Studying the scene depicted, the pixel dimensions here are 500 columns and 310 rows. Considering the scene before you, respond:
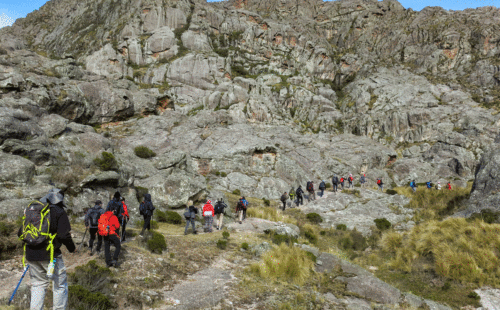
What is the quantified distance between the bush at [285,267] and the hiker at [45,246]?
7.66 meters

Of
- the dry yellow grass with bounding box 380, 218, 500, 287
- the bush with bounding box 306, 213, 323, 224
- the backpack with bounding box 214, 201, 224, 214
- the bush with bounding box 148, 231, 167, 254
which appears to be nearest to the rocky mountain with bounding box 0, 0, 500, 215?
the backpack with bounding box 214, 201, 224, 214

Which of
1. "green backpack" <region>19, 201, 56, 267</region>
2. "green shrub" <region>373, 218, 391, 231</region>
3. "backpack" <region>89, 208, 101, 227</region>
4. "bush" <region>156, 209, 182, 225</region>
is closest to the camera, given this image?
"green backpack" <region>19, 201, 56, 267</region>

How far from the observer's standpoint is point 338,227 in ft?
81.4

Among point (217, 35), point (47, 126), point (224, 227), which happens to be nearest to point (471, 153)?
point (224, 227)

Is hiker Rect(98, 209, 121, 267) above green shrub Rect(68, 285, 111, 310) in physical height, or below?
above

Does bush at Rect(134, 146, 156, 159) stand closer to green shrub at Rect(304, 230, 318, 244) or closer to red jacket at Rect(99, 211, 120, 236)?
green shrub at Rect(304, 230, 318, 244)

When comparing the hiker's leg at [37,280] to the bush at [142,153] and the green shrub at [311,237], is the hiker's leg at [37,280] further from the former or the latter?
the bush at [142,153]

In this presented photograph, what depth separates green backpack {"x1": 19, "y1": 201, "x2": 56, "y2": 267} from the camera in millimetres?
5398

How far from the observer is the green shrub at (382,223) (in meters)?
24.1

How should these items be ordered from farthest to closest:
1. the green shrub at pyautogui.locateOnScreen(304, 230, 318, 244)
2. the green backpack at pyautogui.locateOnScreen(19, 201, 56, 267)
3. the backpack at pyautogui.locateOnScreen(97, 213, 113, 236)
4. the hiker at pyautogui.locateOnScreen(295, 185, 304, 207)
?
the hiker at pyautogui.locateOnScreen(295, 185, 304, 207)
the green shrub at pyautogui.locateOnScreen(304, 230, 318, 244)
the backpack at pyautogui.locateOnScreen(97, 213, 113, 236)
the green backpack at pyautogui.locateOnScreen(19, 201, 56, 267)

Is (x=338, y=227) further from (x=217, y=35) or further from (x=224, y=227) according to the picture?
(x=217, y=35)

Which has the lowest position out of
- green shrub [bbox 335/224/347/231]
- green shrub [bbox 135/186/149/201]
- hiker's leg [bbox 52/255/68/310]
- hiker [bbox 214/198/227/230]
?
green shrub [bbox 335/224/347/231]

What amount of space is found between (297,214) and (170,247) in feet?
59.3

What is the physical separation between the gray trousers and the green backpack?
403 mm
